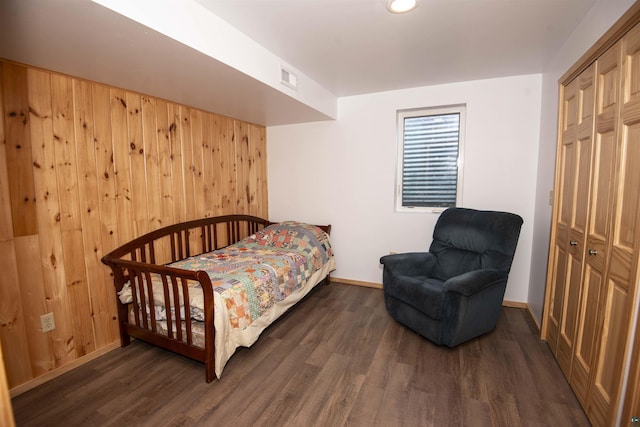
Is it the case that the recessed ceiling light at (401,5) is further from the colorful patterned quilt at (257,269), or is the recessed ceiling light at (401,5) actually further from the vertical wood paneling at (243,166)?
the vertical wood paneling at (243,166)

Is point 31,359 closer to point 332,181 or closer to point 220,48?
point 220,48

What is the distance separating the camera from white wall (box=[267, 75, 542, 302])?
298 centimetres

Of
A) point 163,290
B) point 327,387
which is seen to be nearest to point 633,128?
point 327,387

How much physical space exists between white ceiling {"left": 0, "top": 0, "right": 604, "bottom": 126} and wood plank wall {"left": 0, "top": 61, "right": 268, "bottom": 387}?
0.66 feet

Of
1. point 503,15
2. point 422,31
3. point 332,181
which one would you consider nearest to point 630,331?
Answer: point 503,15

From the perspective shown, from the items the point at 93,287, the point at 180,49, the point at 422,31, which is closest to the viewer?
the point at 180,49

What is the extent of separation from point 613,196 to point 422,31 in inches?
59.4

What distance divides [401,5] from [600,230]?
1.69 metres

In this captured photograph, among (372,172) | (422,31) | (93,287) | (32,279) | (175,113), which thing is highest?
(422,31)

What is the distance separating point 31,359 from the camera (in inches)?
75.7

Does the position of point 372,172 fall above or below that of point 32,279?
above

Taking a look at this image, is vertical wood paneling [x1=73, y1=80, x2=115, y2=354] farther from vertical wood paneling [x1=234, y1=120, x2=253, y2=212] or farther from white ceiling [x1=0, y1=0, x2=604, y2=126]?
vertical wood paneling [x1=234, y1=120, x2=253, y2=212]

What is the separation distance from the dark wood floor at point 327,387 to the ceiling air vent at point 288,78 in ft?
7.17

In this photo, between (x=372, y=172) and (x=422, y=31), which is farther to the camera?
(x=372, y=172)
